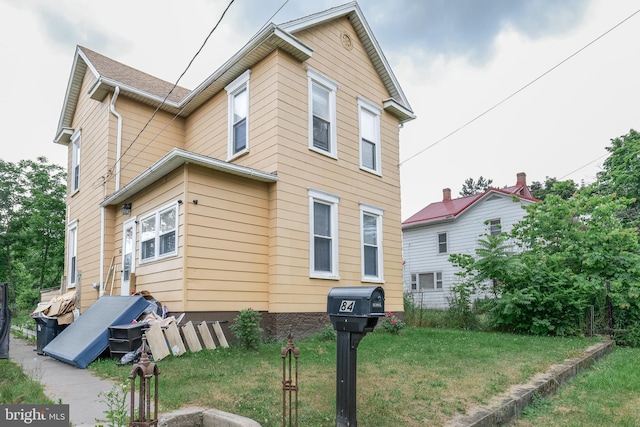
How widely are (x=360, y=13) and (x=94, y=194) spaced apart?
870cm

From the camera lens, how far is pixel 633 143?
2089 cm

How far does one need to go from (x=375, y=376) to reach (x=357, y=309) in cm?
237

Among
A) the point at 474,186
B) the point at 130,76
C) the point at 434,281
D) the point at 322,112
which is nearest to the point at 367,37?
the point at 322,112

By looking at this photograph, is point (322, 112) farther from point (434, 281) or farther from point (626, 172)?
point (626, 172)

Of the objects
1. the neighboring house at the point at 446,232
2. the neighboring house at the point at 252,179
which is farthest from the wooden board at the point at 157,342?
the neighboring house at the point at 446,232

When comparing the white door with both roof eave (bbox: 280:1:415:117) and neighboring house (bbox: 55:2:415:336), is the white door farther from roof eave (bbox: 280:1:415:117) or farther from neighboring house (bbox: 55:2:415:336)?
roof eave (bbox: 280:1:415:117)

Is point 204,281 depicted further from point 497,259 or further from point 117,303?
point 497,259

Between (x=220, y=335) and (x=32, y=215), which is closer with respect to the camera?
(x=220, y=335)

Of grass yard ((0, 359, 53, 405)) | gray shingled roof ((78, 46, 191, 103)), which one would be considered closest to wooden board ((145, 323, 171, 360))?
grass yard ((0, 359, 53, 405))

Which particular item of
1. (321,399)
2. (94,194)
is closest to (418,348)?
(321,399)

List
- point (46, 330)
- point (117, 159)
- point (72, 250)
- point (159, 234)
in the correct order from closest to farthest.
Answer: point (46, 330) < point (159, 234) < point (117, 159) < point (72, 250)

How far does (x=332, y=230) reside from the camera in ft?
33.3

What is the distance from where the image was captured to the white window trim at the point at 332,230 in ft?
31.3

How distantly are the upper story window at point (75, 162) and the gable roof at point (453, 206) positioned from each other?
1565cm
